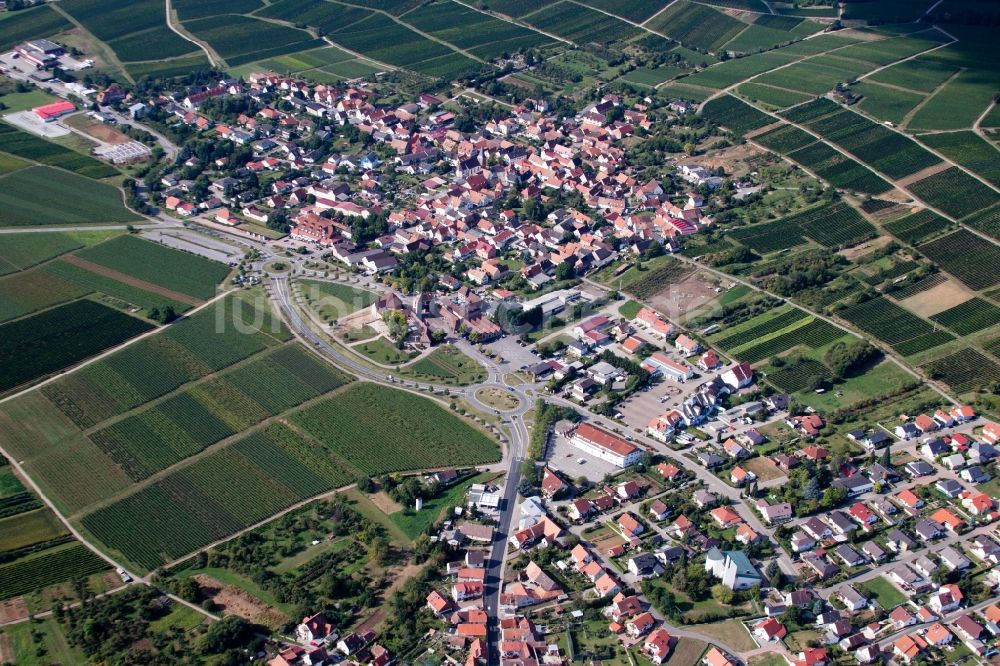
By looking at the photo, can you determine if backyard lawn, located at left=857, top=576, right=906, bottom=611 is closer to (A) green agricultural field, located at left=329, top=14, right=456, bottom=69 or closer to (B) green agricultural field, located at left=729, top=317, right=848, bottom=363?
(B) green agricultural field, located at left=729, top=317, right=848, bottom=363

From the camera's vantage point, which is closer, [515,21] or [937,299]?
[937,299]

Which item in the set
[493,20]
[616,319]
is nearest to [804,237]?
[616,319]

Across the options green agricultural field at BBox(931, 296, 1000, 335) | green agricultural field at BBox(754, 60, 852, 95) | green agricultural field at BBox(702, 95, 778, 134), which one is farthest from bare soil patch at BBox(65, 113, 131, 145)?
green agricultural field at BBox(931, 296, 1000, 335)

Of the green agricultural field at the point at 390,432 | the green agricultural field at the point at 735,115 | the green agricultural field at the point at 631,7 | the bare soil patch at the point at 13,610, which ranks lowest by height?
the green agricultural field at the point at 390,432

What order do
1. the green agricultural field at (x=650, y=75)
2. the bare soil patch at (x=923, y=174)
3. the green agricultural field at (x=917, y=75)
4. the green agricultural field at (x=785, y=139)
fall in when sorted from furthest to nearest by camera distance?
the green agricultural field at (x=650, y=75)
the green agricultural field at (x=917, y=75)
the green agricultural field at (x=785, y=139)
the bare soil patch at (x=923, y=174)

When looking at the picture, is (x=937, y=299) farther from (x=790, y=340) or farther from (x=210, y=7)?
(x=210, y=7)

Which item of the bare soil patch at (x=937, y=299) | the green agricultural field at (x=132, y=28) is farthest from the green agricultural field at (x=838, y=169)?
the green agricultural field at (x=132, y=28)

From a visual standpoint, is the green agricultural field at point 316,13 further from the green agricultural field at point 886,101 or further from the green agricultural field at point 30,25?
the green agricultural field at point 886,101

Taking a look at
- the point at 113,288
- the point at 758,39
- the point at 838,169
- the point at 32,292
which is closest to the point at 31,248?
the point at 32,292
